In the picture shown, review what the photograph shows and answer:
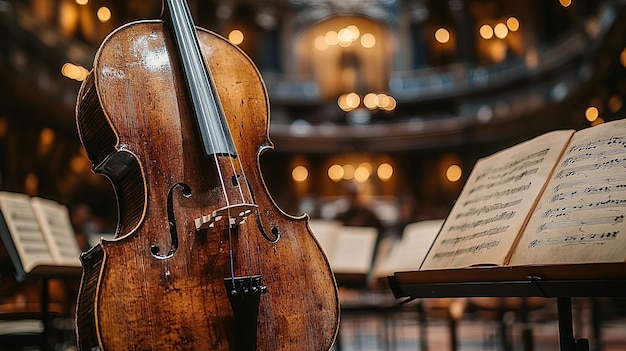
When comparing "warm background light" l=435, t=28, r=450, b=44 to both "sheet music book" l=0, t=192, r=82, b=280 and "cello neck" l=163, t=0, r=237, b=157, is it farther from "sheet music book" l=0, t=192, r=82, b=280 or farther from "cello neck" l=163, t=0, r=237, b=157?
"cello neck" l=163, t=0, r=237, b=157

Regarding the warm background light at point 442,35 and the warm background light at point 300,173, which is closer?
the warm background light at point 300,173

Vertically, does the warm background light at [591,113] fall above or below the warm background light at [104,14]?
below

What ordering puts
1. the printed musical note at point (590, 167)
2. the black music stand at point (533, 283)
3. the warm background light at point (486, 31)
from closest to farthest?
the black music stand at point (533, 283) → the printed musical note at point (590, 167) → the warm background light at point (486, 31)

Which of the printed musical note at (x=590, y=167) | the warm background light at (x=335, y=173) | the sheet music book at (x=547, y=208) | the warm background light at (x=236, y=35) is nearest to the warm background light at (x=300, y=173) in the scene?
the warm background light at (x=335, y=173)

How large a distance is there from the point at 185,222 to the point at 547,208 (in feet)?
3.24

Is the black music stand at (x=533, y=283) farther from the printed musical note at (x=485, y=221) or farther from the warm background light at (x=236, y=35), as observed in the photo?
the warm background light at (x=236, y=35)

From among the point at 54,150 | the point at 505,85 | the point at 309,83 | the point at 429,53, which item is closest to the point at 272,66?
the point at 309,83

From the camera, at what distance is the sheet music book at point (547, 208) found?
1.62 m

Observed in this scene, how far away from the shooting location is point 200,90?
220 centimetres

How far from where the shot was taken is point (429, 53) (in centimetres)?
2086

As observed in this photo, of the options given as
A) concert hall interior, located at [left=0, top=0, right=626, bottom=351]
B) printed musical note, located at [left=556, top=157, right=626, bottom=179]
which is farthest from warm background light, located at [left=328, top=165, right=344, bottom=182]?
printed musical note, located at [left=556, top=157, right=626, bottom=179]

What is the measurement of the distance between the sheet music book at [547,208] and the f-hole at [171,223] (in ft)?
2.62

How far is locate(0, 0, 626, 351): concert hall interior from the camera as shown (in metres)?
2.16

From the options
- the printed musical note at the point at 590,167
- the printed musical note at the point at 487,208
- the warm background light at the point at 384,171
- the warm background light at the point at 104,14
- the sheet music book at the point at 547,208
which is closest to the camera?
the sheet music book at the point at 547,208
